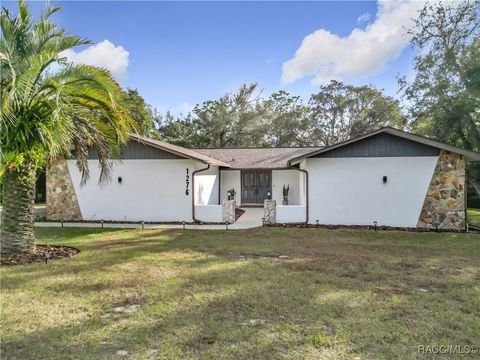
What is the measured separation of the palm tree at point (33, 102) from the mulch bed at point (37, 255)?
0.18 metres

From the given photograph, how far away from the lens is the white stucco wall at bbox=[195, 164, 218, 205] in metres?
14.8

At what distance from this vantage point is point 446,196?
12.2 m

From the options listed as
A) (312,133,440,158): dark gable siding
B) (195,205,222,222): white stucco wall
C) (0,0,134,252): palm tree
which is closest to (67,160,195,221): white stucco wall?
(195,205,222,222): white stucco wall

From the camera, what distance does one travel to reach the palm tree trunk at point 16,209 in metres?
7.56

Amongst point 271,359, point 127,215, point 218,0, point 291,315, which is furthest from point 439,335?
point 127,215

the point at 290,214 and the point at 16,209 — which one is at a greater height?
the point at 16,209

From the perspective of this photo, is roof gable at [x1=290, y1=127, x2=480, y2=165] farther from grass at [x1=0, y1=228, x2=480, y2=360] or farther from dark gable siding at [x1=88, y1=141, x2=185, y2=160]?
dark gable siding at [x1=88, y1=141, x2=185, y2=160]

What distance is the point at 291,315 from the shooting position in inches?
175

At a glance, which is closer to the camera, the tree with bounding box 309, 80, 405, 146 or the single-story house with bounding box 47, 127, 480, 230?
the single-story house with bounding box 47, 127, 480, 230

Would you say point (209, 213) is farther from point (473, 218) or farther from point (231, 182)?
point (473, 218)

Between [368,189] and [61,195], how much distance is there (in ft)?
44.8

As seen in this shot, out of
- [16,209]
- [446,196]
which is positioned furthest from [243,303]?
[446,196]

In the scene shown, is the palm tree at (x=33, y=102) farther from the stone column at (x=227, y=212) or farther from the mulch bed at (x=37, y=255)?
the stone column at (x=227, y=212)

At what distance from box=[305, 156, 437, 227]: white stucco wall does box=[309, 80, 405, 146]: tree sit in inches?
874
